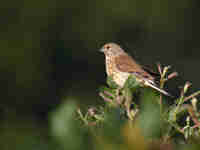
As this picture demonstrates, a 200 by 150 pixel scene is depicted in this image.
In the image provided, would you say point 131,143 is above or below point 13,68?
above

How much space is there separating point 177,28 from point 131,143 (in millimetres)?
8829

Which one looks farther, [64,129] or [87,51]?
[87,51]

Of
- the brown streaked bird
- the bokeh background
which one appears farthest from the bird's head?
the bokeh background

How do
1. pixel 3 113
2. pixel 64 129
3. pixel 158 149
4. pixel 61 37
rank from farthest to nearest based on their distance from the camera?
pixel 61 37 → pixel 3 113 → pixel 64 129 → pixel 158 149

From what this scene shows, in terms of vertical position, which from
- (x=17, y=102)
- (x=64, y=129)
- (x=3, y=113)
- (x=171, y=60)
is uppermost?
(x=64, y=129)

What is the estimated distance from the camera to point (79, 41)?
8.84 m

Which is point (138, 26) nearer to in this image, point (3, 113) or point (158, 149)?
point (3, 113)

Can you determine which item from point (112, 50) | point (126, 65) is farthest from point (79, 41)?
point (126, 65)

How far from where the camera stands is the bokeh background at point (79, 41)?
7863 mm

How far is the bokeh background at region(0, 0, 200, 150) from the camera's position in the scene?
7863 mm

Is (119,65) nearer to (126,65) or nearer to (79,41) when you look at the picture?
(126,65)

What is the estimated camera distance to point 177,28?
931 centimetres

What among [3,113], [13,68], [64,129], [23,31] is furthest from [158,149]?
[23,31]

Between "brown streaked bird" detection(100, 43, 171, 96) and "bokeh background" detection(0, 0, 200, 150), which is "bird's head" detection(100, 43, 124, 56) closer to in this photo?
"brown streaked bird" detection(100, 43, 171, 96)
